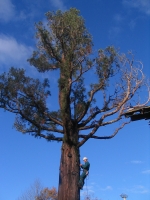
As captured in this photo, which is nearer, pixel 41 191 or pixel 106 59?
pixel 106 59

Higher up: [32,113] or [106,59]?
[106,59]

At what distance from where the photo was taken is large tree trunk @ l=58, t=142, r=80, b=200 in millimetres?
9603

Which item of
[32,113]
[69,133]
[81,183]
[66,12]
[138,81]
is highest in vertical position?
[66,12]

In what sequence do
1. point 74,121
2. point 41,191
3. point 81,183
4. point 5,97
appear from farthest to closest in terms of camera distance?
1. point 41,191
2. point 5,97
3. point 74,121
4. point 81,183

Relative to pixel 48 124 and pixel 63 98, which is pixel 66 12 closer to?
pixel 63 98

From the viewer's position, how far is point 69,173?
9805 millimetres

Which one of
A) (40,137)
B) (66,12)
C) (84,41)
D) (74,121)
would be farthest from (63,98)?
(66,12)

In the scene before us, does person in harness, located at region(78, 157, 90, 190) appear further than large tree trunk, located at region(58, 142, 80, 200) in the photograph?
Yes

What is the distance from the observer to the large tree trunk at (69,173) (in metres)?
9.60

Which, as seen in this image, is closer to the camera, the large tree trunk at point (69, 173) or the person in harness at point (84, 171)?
the large tree trunk at point (69, 173)

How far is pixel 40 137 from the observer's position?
11094 mm

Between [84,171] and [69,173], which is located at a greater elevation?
[84,171]

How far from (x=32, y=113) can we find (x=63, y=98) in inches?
48.8

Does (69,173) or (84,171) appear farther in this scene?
(84,171)
